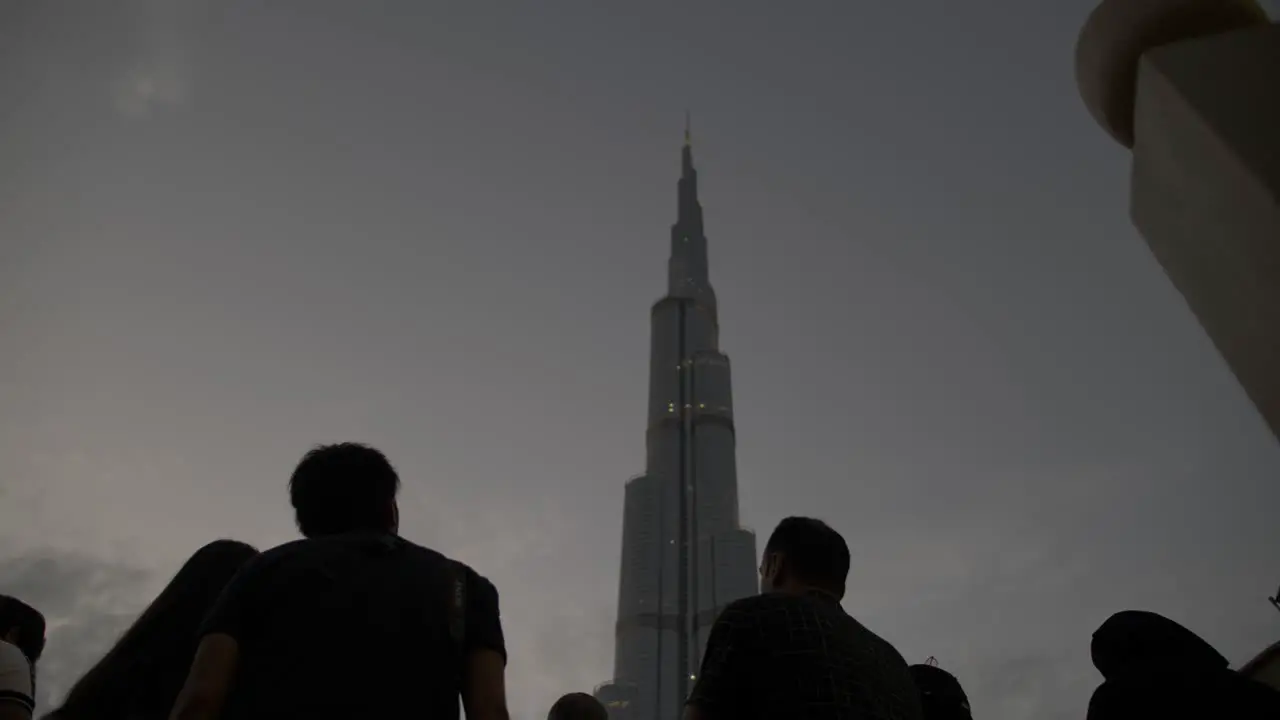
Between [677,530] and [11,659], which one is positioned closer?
[11,659]

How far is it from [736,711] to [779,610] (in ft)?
0.96

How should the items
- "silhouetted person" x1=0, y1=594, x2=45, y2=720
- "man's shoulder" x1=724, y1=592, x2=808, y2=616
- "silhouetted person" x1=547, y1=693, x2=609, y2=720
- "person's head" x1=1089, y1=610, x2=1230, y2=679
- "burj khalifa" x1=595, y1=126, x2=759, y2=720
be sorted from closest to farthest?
"man's shoulder" x1=724, y1=592, x2=808, y2=616 → "silhouetted person" x1=0, y1=594, x2=45, y2=720 → "person's head" x1=1089, y1=610, x2=1230, y2=679 → "silhouetted person" x1=547, y1=693, x2=609, y2=720 → "burj khalifa" x1=595, y1=126, x2=759, y2=720

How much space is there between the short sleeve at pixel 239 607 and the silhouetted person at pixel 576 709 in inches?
79.6

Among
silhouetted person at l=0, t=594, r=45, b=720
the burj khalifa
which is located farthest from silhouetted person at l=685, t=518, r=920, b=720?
the burj khalifa

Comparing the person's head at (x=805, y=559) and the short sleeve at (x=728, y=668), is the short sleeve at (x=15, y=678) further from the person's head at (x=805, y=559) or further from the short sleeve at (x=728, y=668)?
the person's head at (x=805, y=559)

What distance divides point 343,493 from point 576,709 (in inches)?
73.7

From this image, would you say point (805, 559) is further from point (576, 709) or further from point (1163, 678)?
point (576, 709)

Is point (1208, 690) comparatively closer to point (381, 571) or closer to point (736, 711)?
point (736, 711)

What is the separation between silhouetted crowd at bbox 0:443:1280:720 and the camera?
191 centimetres

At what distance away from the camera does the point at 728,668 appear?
7.75 ft

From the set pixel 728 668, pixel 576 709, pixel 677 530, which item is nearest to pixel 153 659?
pixel 728 668

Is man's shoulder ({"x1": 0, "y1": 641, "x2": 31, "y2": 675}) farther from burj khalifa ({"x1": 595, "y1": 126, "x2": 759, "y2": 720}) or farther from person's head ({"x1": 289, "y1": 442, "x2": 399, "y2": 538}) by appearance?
burj khalifa ({"x1": 595, "y1": 126, "x2": 759, "y2": 720})

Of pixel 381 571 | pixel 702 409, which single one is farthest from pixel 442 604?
pixel 702 409

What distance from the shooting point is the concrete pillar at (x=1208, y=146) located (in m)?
2.50
